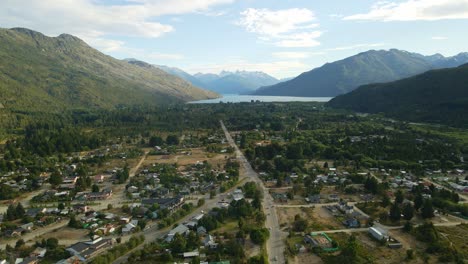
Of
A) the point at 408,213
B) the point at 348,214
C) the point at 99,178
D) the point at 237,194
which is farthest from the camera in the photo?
the point at 99,178

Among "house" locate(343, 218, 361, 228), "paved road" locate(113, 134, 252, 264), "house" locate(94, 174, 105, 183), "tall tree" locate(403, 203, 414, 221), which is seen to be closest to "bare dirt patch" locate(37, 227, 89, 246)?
"paved road" locate(113, 134, 252, 264)

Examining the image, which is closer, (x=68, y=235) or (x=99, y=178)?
(x=68, y=235)

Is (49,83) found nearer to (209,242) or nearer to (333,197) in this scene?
(333,197)

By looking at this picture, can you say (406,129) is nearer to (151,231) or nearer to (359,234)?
(359,234)

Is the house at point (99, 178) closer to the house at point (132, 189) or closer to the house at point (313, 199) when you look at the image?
the house at point (132, 189)

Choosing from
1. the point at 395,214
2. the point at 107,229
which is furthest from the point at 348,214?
the point at 107,229
